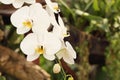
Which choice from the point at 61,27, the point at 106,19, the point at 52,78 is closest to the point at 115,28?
the point at 106,19

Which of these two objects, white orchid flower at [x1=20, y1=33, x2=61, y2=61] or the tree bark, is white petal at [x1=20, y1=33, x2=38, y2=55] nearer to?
white orchid flower at [x1=20, y1=33, x2=61, y2=61]

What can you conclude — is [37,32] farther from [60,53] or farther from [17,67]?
[17,67]

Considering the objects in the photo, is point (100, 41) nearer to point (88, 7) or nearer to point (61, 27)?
point (88, 7)

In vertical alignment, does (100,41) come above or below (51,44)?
below

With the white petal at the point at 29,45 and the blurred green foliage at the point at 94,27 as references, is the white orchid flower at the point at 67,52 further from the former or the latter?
the blurred green foliage at the point at 94,27

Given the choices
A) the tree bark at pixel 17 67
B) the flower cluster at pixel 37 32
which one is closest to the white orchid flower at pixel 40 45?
the flower cluster at pixel 37 32

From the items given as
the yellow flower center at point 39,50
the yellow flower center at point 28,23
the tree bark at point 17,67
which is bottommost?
the tree bark at point 17,67
